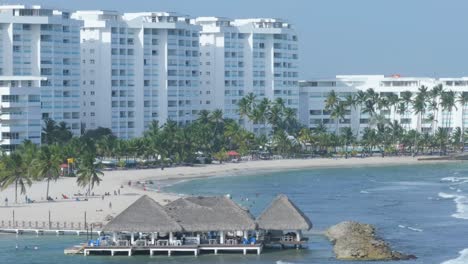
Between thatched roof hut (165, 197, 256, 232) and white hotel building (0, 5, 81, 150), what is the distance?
228ft

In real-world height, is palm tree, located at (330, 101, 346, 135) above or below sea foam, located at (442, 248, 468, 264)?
above

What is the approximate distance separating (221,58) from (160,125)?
68.5ft

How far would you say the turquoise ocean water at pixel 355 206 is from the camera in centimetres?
7362

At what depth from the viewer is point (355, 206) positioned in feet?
343

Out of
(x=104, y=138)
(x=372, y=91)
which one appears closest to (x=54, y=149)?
(x=104, y=138)

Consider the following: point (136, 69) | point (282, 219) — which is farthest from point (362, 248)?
point (136, 69)

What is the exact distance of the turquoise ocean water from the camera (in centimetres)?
7362

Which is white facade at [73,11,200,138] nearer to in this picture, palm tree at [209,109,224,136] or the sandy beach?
palm tree at [209,109,224,136]

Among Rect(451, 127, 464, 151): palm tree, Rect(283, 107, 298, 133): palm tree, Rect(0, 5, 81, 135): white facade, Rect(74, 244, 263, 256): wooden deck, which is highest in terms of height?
Rect(0, 5, 81, 135): white facade

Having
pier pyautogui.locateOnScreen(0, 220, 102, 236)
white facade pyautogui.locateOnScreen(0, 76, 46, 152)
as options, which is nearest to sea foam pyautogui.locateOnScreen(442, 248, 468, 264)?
pier pyautogui.locateOnScreen(0, 220, 102, 236)

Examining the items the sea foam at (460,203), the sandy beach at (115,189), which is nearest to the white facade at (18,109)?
the sandy beach at (115,189)

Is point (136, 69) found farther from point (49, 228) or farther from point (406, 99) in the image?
point (49, 228)

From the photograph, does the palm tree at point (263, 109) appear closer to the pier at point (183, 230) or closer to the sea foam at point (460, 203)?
the sea foam at point (460, 203)

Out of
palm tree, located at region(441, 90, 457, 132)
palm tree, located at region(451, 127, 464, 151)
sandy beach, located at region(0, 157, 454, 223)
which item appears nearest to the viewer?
sandy beach, located at region(0, 157, 454, 223)
